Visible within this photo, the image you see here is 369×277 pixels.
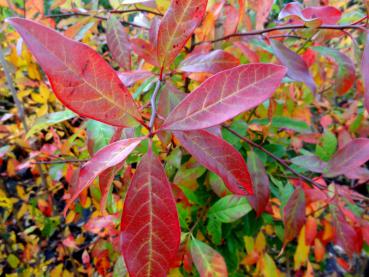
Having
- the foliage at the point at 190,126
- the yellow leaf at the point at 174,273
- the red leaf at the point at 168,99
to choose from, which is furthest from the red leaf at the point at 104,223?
the red leaf at the point at 168,99

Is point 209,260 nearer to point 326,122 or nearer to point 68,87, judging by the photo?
point 68,87

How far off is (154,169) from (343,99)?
6.99 ft

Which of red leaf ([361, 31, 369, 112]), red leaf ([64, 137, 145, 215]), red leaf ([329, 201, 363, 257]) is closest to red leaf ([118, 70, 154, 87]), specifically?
red leaf ([64, 137, 145, 215])

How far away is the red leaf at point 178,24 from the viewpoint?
406 millimetres

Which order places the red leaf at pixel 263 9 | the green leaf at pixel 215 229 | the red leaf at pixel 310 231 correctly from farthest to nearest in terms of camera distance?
the red leaf at pixel 310 231 → the green leaf at pixel 215 229 → the red leaf at pixel 263 9

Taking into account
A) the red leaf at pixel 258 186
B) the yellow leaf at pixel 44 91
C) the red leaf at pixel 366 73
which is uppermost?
the red leaf at pixel 366 73

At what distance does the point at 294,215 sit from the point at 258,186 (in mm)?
103

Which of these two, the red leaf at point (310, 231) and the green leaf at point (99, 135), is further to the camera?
the red leaf at point (310, 231)

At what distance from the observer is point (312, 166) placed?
0.75 meters

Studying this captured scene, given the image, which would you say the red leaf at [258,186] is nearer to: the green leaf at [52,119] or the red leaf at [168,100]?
the red leaf at [168,100]

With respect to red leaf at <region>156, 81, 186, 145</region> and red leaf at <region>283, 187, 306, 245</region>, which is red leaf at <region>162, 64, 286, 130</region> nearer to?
red leaf at <region>156, 81, 186, 145</region>

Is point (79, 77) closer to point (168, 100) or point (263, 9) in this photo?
point (168, 100)

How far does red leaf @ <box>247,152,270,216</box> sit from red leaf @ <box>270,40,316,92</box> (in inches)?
9.0

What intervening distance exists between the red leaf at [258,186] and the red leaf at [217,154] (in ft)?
0.94
